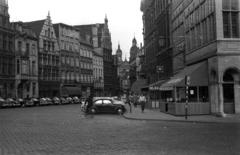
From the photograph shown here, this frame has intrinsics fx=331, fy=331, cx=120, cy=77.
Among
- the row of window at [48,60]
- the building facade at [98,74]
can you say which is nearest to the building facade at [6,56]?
the row of window at [48,60]

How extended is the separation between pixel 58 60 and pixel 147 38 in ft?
104

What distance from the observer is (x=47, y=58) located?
246ft

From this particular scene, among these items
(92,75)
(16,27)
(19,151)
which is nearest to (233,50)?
(19,151)

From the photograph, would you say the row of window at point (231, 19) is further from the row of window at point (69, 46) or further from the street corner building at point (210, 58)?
the row of window at point (69, 46)

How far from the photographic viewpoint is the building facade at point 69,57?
263 ft

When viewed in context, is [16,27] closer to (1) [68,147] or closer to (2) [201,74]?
(2) [201,74]

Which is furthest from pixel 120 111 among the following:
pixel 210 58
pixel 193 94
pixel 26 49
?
pixel 26 49

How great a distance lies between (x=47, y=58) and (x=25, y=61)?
1012 cm

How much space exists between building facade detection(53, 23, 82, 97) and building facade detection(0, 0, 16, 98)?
17035 millimetres

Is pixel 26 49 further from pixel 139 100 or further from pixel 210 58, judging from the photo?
pixel 210 58

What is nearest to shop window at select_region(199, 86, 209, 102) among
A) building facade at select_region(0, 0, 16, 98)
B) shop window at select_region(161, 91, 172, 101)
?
shop window at select_region(161, 91, 172, 101)

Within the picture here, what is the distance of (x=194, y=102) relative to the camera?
83.5 ft

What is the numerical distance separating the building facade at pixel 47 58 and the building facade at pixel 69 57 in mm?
1943

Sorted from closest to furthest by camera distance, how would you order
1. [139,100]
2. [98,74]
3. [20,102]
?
[139,100]
[20,102]
[98,74]
